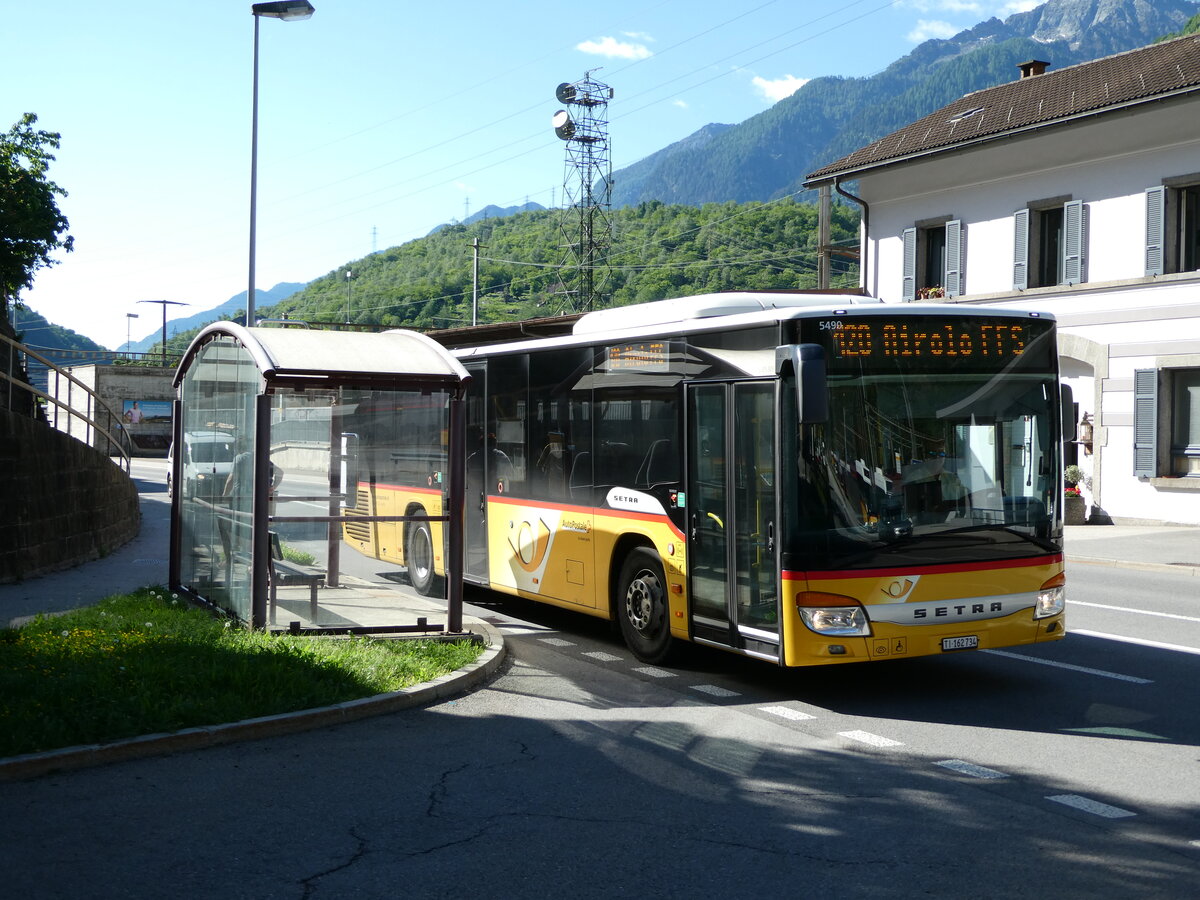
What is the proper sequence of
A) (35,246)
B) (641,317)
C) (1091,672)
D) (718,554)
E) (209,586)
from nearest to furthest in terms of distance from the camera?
(718,554), (1091,672), (641,317), (209,586), (35,246)

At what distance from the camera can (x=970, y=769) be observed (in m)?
6.75

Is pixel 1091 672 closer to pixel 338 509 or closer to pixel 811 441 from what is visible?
pixel 811 441

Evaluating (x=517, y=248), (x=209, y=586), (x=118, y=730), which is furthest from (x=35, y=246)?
(x=517, y=248)

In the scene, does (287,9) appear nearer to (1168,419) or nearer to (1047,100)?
(1047,100)

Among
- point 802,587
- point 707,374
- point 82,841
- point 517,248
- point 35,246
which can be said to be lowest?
point 82,841

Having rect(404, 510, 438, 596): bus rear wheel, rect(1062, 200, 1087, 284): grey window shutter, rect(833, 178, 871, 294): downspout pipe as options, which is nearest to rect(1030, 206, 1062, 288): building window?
rect(1062, 200, 1087, 284): grey window shutter

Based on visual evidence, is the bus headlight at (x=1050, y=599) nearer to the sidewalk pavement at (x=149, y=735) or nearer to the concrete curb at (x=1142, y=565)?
the sidewalk pavement at (x=149, y=735)

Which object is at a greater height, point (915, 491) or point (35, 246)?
point (35, 246)

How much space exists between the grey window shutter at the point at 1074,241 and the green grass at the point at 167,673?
19576 mm

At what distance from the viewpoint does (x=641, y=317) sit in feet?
33.9

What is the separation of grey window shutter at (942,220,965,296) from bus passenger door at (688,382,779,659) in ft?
67.7

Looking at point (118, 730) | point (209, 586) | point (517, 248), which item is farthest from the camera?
point (517, 248)

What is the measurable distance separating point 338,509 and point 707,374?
347cm

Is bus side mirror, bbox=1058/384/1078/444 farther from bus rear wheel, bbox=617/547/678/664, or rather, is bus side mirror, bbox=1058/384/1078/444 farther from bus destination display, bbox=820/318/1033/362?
bus rear wheel, bbox=617/547/678/664
